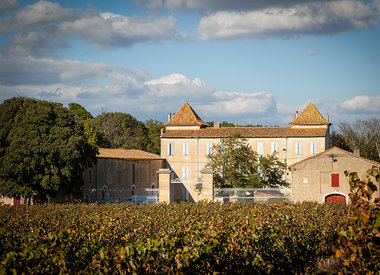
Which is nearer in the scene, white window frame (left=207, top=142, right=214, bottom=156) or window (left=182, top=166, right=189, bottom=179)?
white window frame (left=207, top=142, right=214, bottom=156)

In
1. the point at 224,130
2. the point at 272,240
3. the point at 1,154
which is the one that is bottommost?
the point at 272,240

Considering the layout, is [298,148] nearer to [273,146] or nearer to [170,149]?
[273,146]

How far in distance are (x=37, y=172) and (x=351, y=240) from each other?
86.6ft

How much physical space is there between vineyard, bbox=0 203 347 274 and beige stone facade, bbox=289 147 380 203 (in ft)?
41.3

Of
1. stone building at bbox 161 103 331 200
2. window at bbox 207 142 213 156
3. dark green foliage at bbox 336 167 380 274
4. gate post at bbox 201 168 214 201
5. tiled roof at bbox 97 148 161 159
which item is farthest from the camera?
window at bbox 207 142 213 156

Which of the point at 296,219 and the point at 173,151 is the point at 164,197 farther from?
the point at 173,151

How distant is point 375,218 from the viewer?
18.9ft

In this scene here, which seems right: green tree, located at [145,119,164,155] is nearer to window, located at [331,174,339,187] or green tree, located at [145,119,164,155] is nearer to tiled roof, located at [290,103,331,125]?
tiled roof, located at [290,103,331,125]

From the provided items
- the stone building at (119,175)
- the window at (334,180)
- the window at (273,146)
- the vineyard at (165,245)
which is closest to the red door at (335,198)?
the window at (334,180)

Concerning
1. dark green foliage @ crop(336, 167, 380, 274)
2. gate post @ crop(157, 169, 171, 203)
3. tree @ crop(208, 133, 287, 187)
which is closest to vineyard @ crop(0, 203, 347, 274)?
dark green foliage @ crop(336, 167, 380, 274)

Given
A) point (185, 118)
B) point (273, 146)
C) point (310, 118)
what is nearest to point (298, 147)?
point (273, 146)

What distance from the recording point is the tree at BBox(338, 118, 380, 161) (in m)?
65.7

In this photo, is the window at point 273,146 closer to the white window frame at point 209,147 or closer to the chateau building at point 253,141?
the chateau building at point 253,141

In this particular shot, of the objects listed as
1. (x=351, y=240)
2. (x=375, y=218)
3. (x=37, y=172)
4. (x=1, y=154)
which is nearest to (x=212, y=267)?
(x=351, y=240)
